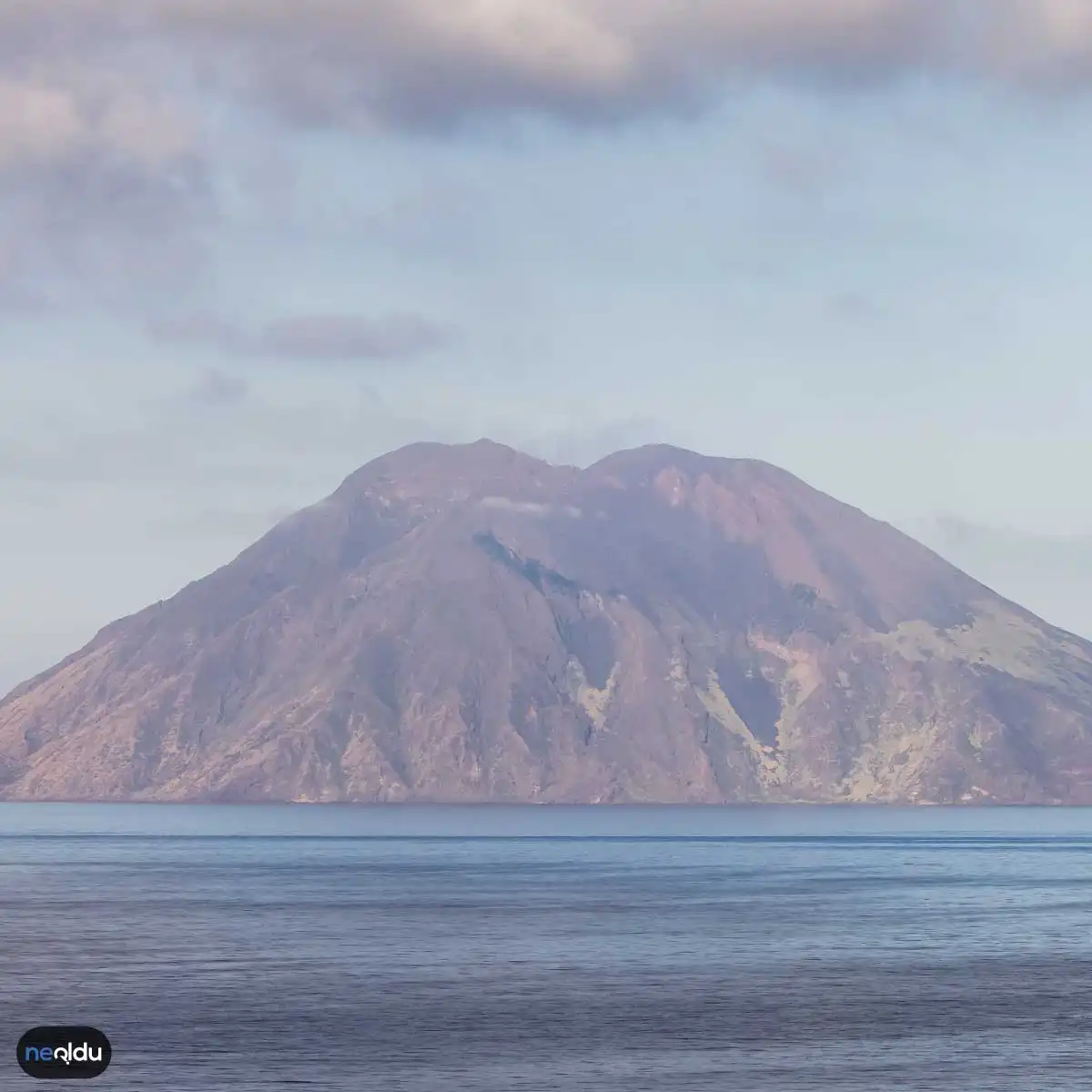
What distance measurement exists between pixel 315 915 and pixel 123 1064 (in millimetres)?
83231

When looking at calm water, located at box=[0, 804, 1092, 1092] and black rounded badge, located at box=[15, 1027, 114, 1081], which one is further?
calm water, located at box=[0, 804, 1092, 1092]

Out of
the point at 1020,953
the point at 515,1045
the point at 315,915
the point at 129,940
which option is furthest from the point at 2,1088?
the point at 315,915

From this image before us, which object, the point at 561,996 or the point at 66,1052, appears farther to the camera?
the point at 561,996

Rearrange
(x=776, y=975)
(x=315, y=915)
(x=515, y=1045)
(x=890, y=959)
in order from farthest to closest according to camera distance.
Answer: (x=315, y=915) → (x=890, y=959) → (x=776, y=975) → (x=515, y=1045)

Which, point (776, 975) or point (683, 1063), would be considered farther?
point (776, 975)

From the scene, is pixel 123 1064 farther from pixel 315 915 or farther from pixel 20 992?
pixel 315 915

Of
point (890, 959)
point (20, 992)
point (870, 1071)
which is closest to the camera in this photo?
point (870, 1071)

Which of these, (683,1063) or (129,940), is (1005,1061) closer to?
(683,1063)

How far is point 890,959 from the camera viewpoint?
127188mm

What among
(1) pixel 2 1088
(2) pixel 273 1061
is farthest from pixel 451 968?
(1) pixel 2 1088

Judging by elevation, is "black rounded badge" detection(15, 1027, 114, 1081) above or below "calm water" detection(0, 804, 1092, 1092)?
above

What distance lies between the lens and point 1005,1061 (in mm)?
84750

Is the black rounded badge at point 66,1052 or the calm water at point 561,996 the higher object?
the black rounded badge at point 66,1052

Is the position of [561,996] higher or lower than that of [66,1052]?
lower
